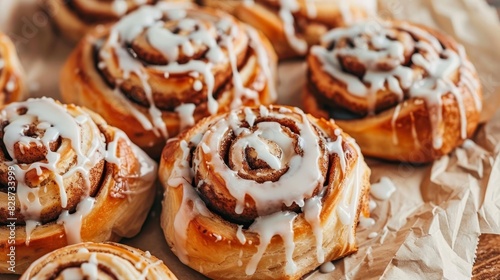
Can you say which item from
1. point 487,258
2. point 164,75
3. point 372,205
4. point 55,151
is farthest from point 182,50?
point 487,258

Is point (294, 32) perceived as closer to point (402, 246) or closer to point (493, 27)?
point (493, 27)

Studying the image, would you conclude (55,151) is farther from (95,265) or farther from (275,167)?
(275,167)

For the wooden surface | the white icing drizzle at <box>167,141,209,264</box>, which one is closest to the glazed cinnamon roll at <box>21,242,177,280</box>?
the white icing drizzle at <box>167,141,209,264</box>

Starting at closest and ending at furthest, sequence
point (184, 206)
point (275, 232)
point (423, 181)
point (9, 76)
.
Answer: point (275, 232), point (184, 206), point (423, 181), point (9, 76)

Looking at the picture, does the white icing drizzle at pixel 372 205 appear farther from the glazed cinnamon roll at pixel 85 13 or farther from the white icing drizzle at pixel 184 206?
the glazed cinnamon roll at pixel 85 13

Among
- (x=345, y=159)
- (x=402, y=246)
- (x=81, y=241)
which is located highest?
(x=345, y=159)

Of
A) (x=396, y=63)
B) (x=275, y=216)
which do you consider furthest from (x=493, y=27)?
(x=275, y=216)

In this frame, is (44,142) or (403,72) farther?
(403,72)
